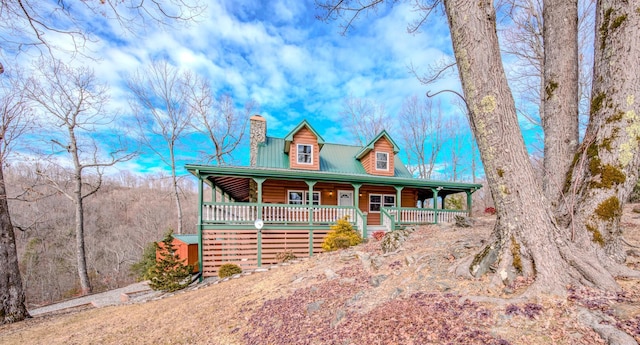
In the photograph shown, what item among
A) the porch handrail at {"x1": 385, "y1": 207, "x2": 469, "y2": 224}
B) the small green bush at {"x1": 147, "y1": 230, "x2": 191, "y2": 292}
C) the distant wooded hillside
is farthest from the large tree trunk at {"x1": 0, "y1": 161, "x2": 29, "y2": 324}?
the porch handrail at {"x1": 385, "y1": 207, "x2": 469, "y2": 224}

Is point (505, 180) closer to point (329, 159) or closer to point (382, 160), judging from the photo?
point (382, 160)

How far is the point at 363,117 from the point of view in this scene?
27062mm

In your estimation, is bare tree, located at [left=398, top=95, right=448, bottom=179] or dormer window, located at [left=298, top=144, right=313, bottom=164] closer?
dormer window, located at [left=298, top=144, right=313, bottom=164]

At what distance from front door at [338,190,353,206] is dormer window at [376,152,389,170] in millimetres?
2445

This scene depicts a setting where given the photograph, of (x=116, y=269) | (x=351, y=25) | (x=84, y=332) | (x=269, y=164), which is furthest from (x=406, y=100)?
(x=116, y=269)

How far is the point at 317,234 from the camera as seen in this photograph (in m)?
11.7

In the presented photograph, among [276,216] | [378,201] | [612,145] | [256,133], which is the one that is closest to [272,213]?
[276,216]

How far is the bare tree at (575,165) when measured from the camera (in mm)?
2961

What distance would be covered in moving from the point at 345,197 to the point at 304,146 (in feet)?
11.9

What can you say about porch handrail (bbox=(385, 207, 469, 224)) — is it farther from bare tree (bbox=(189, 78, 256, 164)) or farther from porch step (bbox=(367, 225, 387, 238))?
bare tree (bbox=(189, 78, 256, 164))

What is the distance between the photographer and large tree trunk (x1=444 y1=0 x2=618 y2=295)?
9.35 feet

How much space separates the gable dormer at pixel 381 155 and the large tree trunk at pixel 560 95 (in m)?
11.4

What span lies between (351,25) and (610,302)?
5949 mm

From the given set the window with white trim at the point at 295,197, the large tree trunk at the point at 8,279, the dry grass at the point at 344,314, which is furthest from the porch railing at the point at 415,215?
the large tree trunk at the point at 8,279
